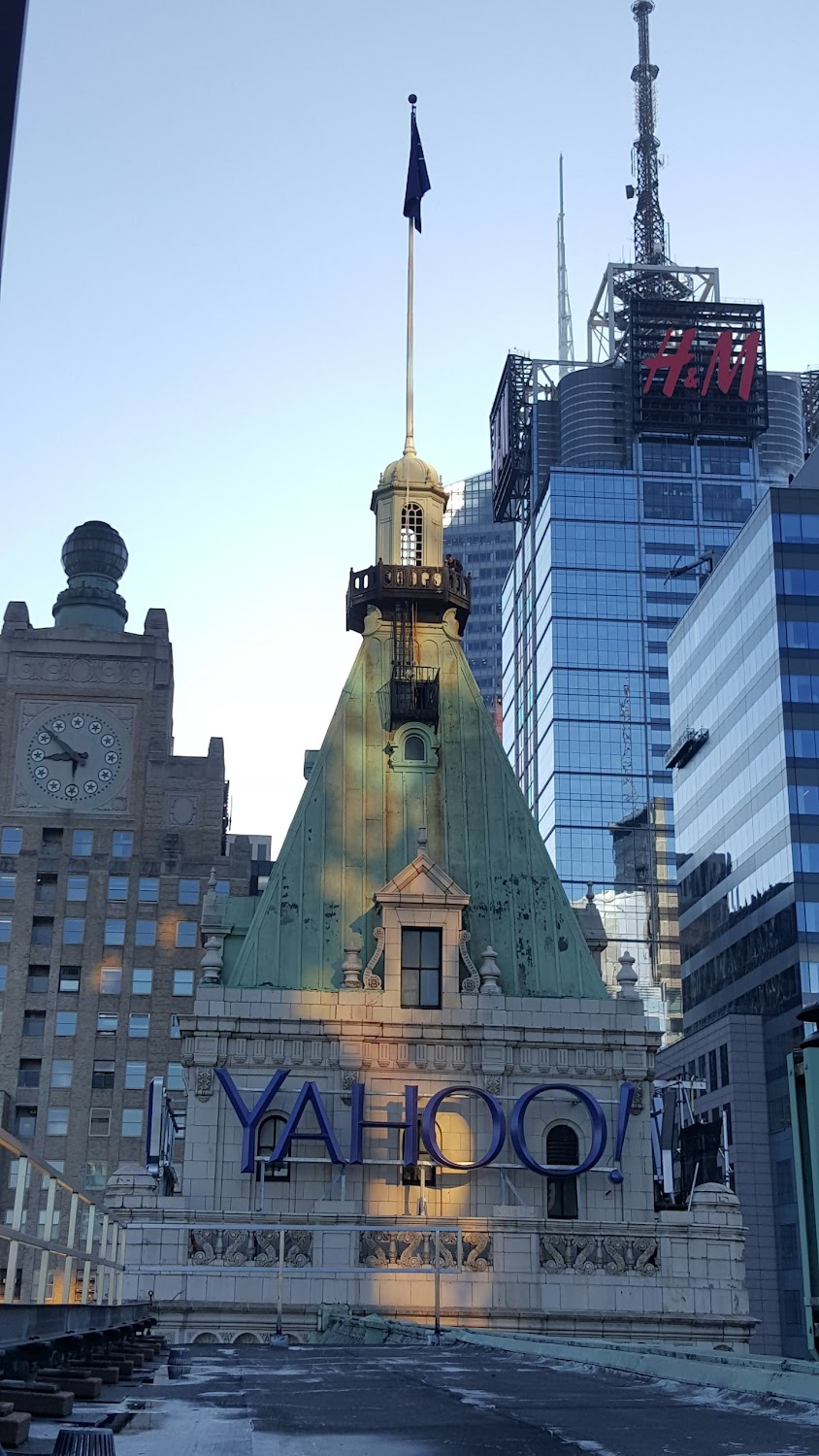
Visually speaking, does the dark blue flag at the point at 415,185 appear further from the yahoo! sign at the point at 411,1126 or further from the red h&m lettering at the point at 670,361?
the red h&m lettering at the point at 670,361

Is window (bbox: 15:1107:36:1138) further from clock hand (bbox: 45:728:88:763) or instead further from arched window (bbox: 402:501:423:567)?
arched window (bbox: 402:501:423:567)

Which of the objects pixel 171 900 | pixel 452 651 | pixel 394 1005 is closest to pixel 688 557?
pixel 171 900

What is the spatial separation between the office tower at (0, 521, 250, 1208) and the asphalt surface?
290 ft

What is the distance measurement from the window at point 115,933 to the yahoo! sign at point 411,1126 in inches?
2434

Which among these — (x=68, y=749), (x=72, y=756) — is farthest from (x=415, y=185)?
(x=72, y=756)

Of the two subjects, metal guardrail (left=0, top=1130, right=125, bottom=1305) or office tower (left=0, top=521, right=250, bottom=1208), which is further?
office tower (left=0, top=521, right=250, bottom=1208)

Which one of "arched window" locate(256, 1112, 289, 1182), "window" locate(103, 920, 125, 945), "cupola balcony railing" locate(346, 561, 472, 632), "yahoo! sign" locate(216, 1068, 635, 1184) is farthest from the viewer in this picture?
"window" locate(103, 920, 125, 945)

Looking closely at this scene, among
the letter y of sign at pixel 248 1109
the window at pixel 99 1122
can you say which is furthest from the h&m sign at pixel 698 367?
the letter y of sign at pixel 248 1109

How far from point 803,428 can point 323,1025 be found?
158 m

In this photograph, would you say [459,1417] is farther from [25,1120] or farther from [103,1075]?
[25,1120]

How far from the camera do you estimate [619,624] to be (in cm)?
17512

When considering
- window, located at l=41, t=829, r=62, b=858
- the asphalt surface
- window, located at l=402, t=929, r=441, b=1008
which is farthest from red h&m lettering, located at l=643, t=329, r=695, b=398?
the asphalt surface

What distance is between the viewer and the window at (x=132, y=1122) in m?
104

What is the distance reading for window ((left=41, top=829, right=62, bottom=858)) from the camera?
366ft
